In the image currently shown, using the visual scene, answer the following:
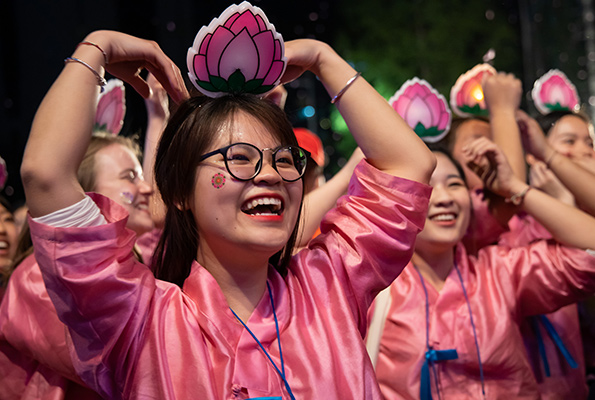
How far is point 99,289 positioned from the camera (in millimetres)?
1019

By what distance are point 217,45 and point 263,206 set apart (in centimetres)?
32

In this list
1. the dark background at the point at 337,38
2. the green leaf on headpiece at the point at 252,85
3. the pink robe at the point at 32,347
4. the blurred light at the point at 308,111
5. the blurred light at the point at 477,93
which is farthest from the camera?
the blurred light at the point at 308,111

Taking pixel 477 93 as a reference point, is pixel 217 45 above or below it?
below

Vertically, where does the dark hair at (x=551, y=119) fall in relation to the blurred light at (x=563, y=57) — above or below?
below

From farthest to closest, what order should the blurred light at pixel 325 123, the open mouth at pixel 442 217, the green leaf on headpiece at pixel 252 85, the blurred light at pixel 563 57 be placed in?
the blurred light at pixel 325 123 → the blurred light at pixel 563 57 → the open mouth at pixel 442 217 → the green leaf on headpiece at pixel 252 85

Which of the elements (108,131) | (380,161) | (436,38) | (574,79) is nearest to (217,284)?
(380,161)

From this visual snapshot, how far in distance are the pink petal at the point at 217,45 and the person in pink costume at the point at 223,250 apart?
0.09m

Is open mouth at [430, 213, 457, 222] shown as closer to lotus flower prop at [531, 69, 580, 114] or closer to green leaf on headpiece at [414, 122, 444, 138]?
green leaf on headpiece at [414, 122, 444, 138]

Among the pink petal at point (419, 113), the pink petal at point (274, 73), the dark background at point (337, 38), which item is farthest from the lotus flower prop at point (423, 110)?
the pink petal at point (274, 73)

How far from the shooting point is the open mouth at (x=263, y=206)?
1158mm

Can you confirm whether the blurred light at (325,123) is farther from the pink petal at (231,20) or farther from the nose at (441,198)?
the pink petal at (231,20)

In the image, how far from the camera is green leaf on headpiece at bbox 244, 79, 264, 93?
4.13 ft

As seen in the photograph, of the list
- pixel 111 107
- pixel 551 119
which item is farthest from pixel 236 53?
pixel 551 119

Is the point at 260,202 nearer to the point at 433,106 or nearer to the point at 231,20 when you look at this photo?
the point at 231,20
